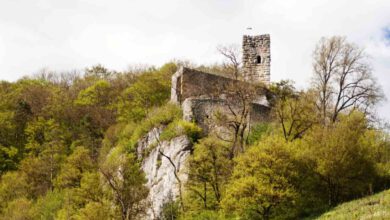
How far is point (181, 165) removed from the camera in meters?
43.1

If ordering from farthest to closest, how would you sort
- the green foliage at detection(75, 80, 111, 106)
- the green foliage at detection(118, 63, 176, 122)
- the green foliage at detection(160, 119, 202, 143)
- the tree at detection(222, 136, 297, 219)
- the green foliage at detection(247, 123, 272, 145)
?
the green foliage at detection(75, 80, 111, 106), the green foliage at detection(118, 63, 176, 122), the green foliage at detection(160, 119, 202, 143), the green foliage at detection(247, 123, 272, 145), the tree at detection(222, 136, 297, 219)

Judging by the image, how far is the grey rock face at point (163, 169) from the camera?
4269 centimetres

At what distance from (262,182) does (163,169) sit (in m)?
11.2

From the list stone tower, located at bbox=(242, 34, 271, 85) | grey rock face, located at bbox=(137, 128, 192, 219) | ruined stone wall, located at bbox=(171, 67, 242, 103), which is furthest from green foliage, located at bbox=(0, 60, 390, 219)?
stone tower, located at bbox=(242, 34, 271, 85)

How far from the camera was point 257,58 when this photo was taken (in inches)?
2050

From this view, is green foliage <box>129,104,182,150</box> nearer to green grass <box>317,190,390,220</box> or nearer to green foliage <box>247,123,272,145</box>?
green foliage <box>247,123,272,145</box>

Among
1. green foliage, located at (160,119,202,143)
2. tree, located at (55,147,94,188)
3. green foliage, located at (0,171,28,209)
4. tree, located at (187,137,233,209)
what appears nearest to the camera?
tree, located at (187,137,233,209)

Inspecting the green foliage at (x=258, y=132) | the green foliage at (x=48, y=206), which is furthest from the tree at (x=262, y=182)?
the green foliage at (x=48, y=206)

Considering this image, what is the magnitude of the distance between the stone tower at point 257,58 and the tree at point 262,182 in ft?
48.0

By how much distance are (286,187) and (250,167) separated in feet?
7.79

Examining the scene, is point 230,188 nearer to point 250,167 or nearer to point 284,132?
point 250,167

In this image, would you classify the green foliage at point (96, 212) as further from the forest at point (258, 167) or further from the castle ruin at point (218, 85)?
the castle ruin at point (218, 85)

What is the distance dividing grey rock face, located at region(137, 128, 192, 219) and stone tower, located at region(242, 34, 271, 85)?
9.41 m

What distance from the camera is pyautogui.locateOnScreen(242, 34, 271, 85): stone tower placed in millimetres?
51594
